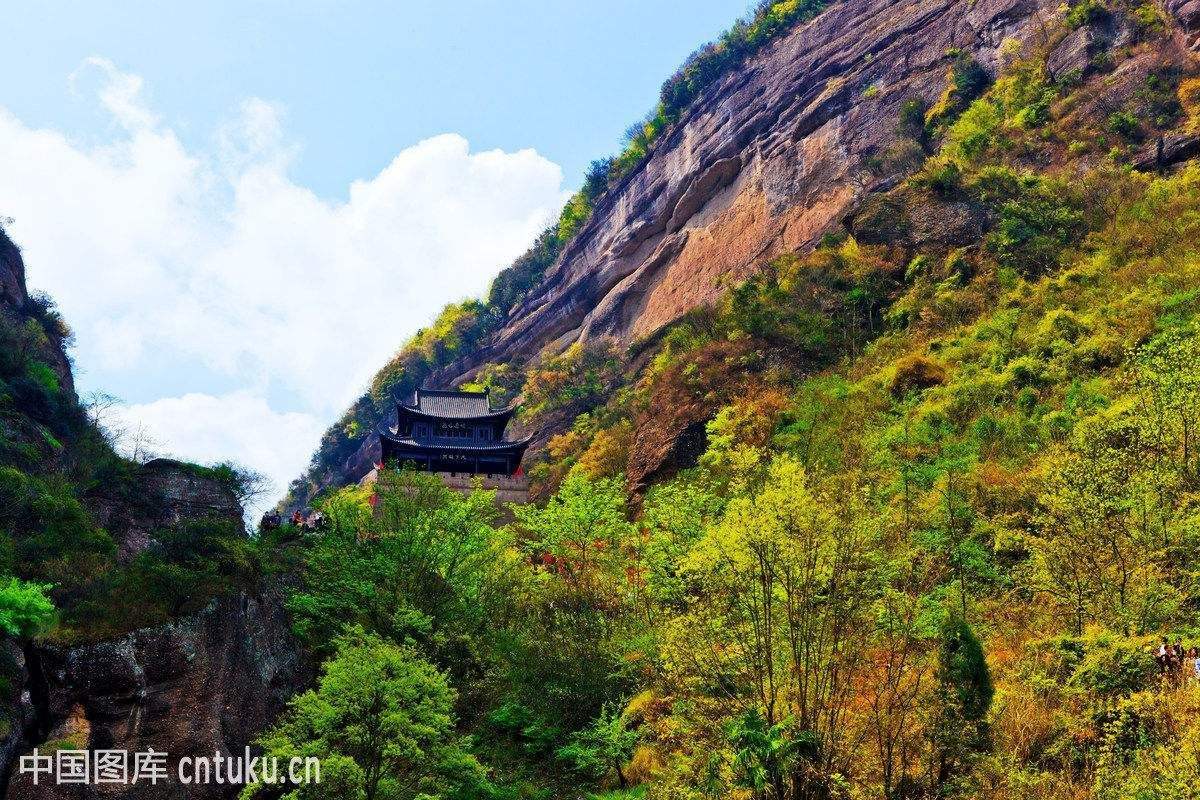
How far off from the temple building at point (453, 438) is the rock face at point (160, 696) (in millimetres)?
23301

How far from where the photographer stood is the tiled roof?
5453cm

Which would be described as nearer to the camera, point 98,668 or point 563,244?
point 98,668

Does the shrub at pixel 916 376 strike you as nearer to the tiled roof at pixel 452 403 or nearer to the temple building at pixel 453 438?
the temple building at pixel 453 438

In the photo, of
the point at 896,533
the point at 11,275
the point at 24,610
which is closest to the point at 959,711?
the point at 896,533

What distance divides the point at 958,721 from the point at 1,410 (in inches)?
1092

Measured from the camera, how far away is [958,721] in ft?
40.4

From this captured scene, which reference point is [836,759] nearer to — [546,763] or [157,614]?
[546,763]

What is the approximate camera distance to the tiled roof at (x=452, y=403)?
54531 millimetres

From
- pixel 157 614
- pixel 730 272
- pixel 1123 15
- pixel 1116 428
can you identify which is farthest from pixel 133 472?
pixel 1123 15

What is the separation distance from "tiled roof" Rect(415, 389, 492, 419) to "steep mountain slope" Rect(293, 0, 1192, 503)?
162 inches

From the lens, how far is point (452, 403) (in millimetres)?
55812

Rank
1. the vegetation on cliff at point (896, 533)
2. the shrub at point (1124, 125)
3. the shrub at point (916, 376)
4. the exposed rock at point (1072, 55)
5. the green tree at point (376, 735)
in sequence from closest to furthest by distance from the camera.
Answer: the vegetation on cliff at point (896, 533)
the green tree at point (376, 735)
the shrub at point (916, 376)
the shrub at point (1124, 125)
the exposed rock at point (1072, 55)

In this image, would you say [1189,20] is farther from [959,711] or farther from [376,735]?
[376,735]

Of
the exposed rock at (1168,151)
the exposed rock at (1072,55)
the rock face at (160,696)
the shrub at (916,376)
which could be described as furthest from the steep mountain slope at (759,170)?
the rock face at (160,696)
